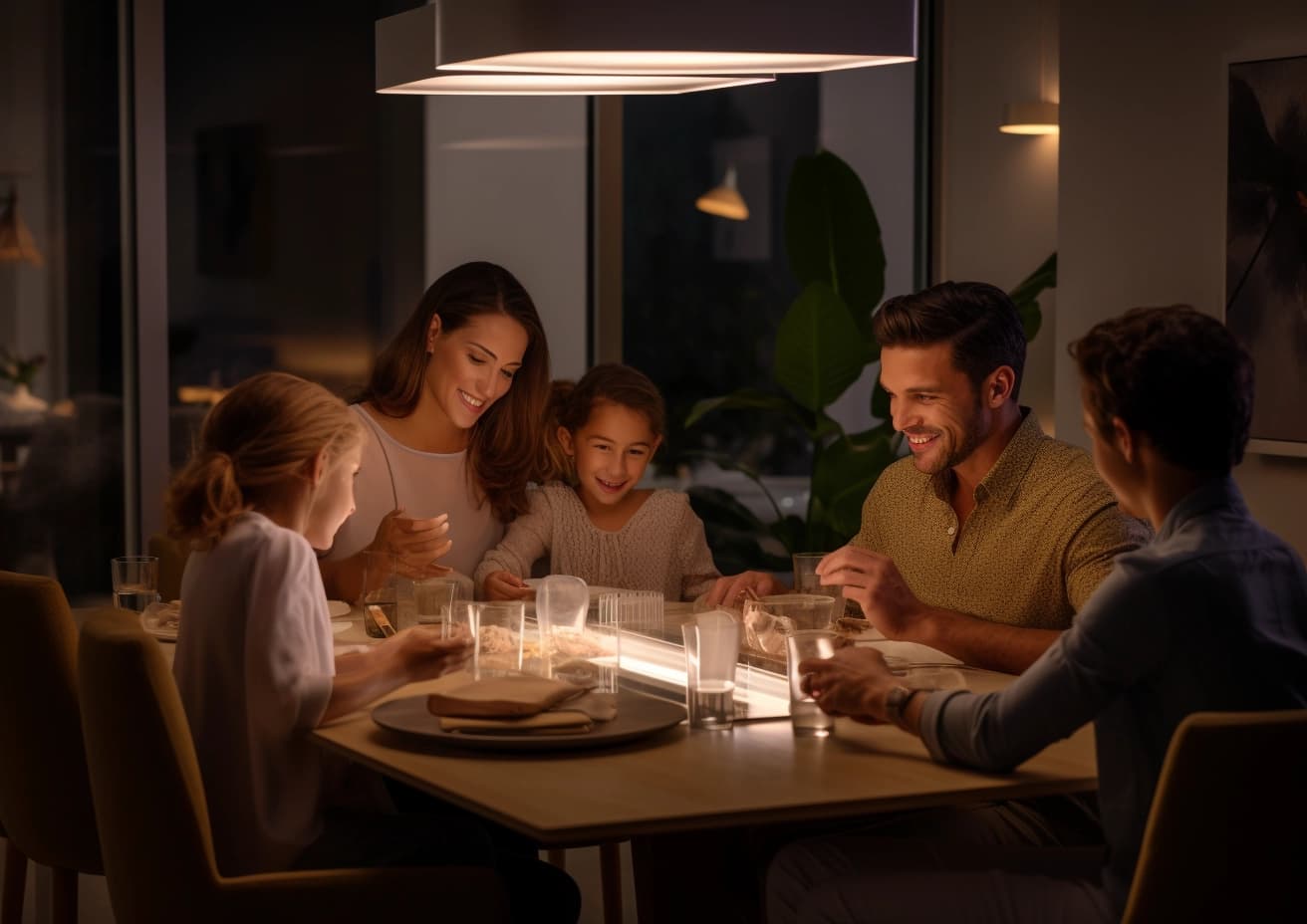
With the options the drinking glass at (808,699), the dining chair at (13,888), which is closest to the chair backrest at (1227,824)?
the drinking glass at (808,699)

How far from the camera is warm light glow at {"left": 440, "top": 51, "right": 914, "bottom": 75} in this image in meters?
2.44

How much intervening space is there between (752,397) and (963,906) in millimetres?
3802

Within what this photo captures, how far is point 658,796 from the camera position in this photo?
184 cm

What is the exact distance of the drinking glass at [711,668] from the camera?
85.3 inches

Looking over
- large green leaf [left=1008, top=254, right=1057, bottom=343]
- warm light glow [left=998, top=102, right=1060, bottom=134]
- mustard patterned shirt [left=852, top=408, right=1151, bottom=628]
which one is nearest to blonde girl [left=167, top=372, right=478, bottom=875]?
mustard patterned shirt [left=852, top=408, right=1151, bottom=628]

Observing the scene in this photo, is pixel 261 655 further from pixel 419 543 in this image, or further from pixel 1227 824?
pixel 1227 824

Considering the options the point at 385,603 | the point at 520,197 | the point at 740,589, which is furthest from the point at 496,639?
the point at 520,197

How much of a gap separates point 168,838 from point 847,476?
148 inches

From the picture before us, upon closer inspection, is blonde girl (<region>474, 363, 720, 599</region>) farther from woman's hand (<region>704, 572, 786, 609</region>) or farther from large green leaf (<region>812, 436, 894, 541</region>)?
large green leaf (<region>812, 436, 894, 541</region>)

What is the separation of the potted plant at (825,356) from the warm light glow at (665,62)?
106 inches

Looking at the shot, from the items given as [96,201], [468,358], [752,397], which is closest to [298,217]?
[96,201]

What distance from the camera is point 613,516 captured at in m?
3.61

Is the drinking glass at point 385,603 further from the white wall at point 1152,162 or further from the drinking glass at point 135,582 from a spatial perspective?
the white wall at point 1152,162

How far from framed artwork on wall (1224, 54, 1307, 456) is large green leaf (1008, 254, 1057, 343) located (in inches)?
36.9
